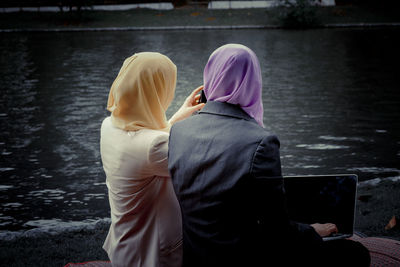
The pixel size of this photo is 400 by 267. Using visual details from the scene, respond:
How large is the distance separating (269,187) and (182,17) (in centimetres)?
2899

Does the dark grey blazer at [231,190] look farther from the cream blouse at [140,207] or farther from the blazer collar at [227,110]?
the cream blouse at [140,207]

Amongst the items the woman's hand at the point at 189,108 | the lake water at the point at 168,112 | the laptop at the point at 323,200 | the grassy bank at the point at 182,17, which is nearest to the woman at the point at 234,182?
the laptop at the point at 323,200

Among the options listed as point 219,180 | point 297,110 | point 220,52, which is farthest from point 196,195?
point 297,110

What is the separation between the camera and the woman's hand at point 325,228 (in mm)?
2350

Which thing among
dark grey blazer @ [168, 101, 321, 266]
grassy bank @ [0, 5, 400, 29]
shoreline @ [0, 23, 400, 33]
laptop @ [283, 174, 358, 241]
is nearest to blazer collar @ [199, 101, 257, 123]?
dark grey blazer @ [168, 101, 321, 266]

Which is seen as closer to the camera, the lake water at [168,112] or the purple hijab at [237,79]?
the purple hijab at [237,79]

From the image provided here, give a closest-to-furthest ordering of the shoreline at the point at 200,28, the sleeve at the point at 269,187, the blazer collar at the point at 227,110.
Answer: the sleeve at the point at 269,187, the blazer collar at the point at 227,110, the shoreline at the point at 200,28

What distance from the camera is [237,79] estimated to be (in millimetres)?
2100

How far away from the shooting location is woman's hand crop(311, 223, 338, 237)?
7.71 ft

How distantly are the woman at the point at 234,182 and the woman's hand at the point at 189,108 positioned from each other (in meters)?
0.55

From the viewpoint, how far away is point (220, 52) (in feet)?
7.08

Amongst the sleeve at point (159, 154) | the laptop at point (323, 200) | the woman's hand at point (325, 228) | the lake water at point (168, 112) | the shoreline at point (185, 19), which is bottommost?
the lake water at point (168, 112)

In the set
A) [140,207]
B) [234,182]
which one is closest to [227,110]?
[234,182]

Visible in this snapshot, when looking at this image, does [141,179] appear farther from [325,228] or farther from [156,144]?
[325,228]
